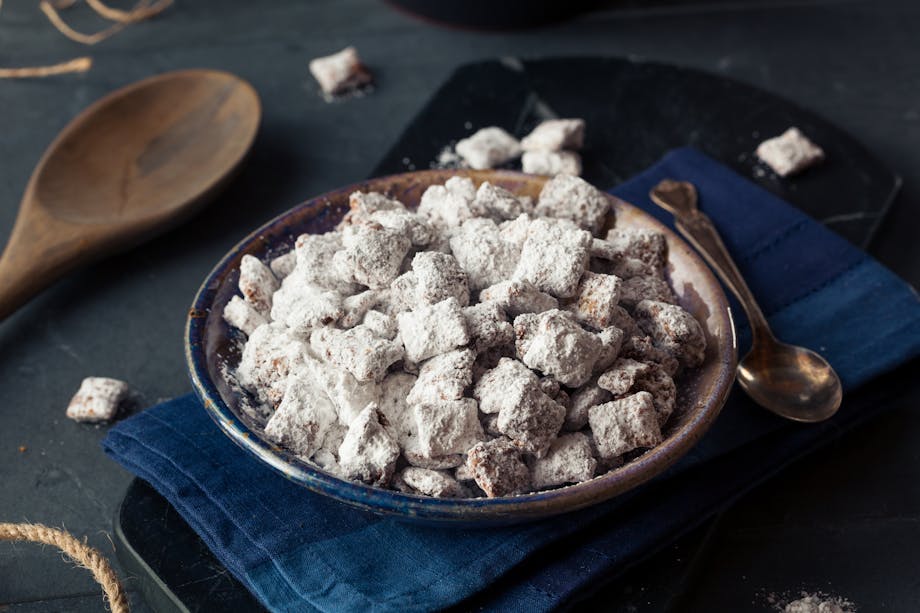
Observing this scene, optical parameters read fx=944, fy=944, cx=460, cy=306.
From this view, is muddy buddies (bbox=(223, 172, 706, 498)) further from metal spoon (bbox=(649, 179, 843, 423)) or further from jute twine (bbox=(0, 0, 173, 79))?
jute twine (bbox=(0, 0, 173, 79))

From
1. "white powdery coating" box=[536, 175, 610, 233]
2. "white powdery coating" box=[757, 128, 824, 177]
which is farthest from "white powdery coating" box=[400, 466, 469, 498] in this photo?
"white powdery coating" box=[757, 128, 824, 177]

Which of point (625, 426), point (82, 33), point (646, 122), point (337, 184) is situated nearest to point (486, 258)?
point (625, 426)

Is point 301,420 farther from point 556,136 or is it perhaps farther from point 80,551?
point 556,136

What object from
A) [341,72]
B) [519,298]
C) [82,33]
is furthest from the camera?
[82,33]

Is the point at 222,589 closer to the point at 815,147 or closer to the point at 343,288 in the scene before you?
the point at 343,288

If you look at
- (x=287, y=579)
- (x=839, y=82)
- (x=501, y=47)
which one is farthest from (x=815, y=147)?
(x=287, y=579)

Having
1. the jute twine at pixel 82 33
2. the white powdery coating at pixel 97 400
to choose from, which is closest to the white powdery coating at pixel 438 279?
the white powdery coating at pixel 97 400
